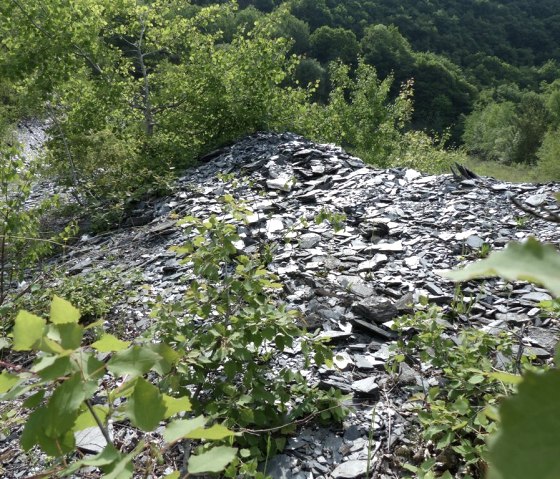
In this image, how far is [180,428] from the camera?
65 centimetres

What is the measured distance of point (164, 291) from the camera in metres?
4.22

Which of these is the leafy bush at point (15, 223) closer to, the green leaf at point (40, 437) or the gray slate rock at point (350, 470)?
the gray slate rock at point (350, 470)

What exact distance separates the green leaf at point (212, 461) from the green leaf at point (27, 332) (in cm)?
27

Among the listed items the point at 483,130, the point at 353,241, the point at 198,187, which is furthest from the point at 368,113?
the point at 483,130

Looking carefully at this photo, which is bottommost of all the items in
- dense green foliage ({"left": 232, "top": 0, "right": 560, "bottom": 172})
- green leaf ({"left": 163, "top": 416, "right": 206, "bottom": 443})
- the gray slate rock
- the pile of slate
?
dense green foliage ({"left": 232, "top": 0, "right": 560, "bottom": 172})

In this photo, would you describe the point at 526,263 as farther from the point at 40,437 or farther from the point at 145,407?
A: the point at 40,437

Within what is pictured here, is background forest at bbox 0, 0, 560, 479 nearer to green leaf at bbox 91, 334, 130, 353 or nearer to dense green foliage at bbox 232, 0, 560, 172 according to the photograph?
green leaf at bbox 91, 334, 130, 353

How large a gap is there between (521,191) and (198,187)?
164 inches

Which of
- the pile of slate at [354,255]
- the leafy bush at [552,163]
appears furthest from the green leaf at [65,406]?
the leafy bush at [552,163]

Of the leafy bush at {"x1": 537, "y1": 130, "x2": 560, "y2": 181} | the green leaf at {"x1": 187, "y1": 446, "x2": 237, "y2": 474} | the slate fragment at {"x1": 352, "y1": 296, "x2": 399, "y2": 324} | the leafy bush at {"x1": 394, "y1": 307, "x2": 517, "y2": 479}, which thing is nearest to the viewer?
the green leaf at {"x1": 187, "y1": 446, "x2": 237, "y2": 474}

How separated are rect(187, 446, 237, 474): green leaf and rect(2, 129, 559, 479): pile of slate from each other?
159cm

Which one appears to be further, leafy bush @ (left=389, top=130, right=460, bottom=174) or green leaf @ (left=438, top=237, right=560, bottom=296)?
leafy bush @ (left=389, top=130, right=460, bottom=174)

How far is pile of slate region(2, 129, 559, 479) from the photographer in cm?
254

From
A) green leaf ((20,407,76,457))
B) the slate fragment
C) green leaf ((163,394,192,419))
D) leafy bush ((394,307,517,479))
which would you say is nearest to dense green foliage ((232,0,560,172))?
the slate fragment
